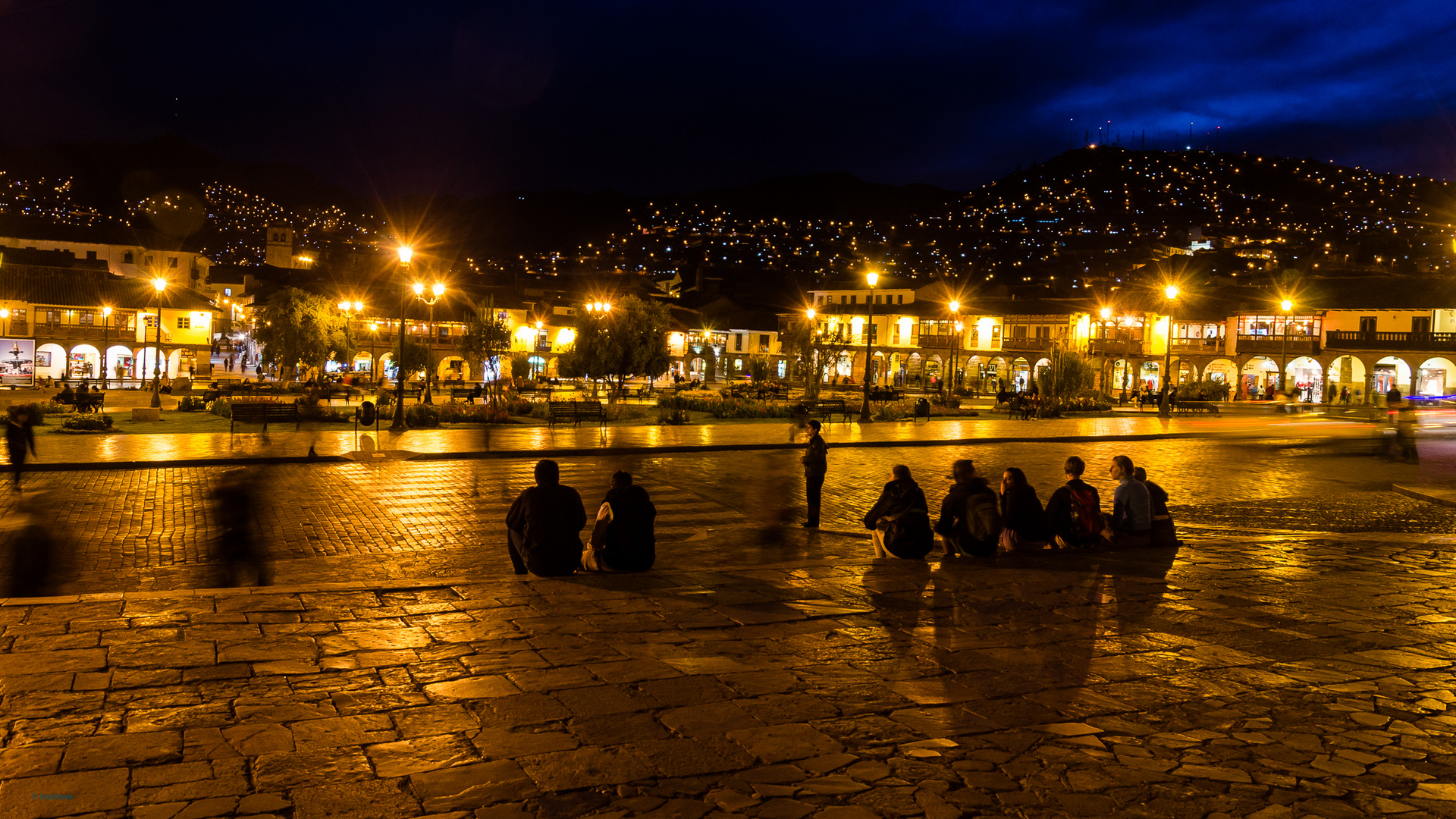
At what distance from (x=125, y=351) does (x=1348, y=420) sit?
61281mm

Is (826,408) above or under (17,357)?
under

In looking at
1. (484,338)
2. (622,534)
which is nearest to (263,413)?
(484,338)

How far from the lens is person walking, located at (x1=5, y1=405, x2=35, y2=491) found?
42.9ft

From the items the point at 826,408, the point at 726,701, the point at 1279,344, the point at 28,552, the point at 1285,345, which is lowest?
the point at 28,552

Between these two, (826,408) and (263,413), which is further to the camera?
(826,408)

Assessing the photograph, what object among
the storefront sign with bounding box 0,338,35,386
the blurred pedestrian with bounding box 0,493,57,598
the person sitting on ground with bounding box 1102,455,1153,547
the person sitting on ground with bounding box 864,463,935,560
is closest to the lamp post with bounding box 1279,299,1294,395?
the person sitting on ground with bounding box 1102,455,1153,547

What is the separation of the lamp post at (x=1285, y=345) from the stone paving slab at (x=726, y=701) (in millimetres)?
43286

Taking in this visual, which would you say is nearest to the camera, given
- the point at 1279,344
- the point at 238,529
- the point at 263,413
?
the point at 238,529

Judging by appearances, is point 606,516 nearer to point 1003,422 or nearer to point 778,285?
point 1003,422

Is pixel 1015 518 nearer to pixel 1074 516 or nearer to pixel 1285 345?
pixel 1074 516

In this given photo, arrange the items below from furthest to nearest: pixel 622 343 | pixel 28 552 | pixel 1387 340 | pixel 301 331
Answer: pixel 1387 340, pixel 301 331, pixel 622 343, pixel 28 552

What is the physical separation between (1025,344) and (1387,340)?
1947 centimetres

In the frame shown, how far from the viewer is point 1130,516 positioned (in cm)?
909

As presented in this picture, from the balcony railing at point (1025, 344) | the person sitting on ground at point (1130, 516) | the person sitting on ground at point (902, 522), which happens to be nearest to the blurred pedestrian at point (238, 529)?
the person sitting on ground at point (902, 522)
